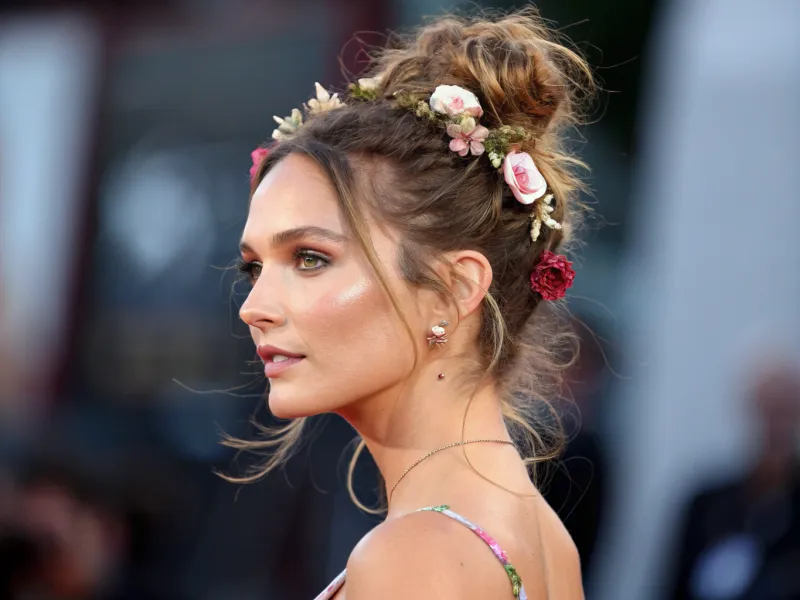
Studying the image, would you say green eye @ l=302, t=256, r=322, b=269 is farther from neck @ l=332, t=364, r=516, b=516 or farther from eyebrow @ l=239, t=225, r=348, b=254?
neck @ l=332, t=364, r=516, b=516

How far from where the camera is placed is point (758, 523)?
388 cm

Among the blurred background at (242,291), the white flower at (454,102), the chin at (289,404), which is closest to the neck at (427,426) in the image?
the chin at (289,404)

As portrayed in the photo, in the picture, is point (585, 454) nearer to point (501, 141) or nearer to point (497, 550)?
point (501, 141)

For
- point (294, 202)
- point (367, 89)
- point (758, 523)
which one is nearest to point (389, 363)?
point (294, 202)

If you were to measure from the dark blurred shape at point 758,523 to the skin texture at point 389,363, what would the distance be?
2.05 metres

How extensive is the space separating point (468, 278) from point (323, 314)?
10.1 inches

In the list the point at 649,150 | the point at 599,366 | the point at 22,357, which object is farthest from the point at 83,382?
the point at 649,150

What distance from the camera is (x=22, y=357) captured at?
599 centimetres

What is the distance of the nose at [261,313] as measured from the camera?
1.82m

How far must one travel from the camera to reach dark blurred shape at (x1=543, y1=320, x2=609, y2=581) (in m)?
4.26

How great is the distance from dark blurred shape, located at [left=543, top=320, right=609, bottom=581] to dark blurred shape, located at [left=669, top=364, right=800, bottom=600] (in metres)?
0.39

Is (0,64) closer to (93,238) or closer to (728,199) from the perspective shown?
(93,238)

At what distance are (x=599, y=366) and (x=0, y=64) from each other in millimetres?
3800

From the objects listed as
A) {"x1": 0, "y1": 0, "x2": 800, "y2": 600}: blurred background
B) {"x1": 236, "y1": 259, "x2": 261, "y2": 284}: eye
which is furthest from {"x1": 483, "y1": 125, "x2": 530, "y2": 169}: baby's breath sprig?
{"x1": 0, "y1": 0, "x2": 800, "y2": 600}: blurred background
